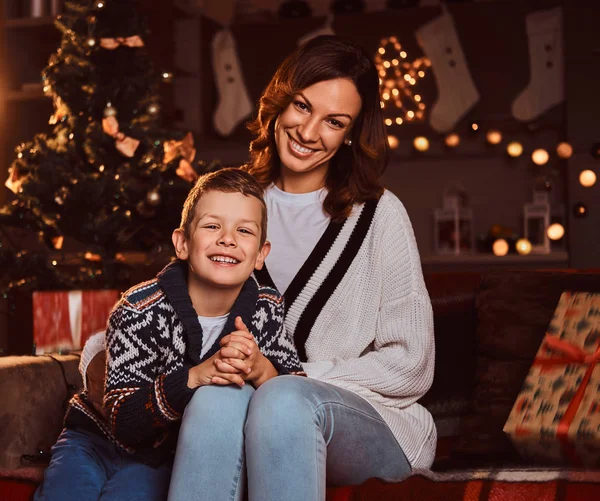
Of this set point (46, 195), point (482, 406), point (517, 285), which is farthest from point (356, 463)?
point (46, 195)

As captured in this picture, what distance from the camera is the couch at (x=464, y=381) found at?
1.70 meters

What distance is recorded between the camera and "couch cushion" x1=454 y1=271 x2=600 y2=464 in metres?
1.87

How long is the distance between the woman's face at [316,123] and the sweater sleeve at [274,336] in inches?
14.1

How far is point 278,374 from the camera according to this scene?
1574mm

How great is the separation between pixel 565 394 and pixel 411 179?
2814mm

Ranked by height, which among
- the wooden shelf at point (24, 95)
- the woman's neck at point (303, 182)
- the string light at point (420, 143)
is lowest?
the woman's neck at point (303, 182)

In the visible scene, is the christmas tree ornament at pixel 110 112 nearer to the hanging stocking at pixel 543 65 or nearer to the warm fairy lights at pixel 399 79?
the warm fairy lights at pixel 399 79

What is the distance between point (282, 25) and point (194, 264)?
9.80 ft

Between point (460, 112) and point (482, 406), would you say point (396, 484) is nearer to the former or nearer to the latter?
point (482, 406)

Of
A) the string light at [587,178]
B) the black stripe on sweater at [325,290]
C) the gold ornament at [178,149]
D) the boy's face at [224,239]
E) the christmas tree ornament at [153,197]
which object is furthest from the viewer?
the string light at [587,178]

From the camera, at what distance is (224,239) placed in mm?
1577

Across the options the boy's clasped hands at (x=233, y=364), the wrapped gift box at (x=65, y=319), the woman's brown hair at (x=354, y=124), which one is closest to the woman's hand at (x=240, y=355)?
the boy's clasped hands at (x=233, y=364)

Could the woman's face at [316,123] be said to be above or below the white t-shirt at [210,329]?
above

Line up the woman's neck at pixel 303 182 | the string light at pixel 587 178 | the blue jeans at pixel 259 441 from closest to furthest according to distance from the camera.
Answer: the blue jeans at pixel 259 441
the woman's neck at pixel 303 182
the string light at pixel 587 178
